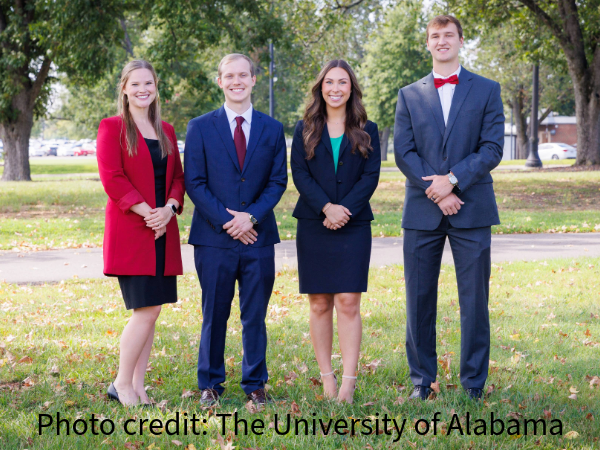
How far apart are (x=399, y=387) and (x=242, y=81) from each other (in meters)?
2.47

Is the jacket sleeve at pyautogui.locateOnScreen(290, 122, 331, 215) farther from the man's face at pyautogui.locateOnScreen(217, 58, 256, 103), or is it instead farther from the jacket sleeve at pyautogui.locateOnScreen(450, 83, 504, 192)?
the jacket sleeve at pyautogui.locateOnScreen(450, 83, 504, 192)

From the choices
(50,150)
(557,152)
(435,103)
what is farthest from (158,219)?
(50,150)

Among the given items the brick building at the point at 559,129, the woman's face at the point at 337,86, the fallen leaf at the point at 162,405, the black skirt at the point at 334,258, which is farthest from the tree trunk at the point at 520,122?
the fallen leaf at the point at 162,405

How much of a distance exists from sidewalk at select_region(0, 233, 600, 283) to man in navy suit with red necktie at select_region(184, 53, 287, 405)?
456 cm

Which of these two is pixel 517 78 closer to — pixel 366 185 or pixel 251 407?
pixel 366 185

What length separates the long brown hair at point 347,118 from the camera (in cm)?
438

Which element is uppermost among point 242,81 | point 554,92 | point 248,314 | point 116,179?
point 554,92

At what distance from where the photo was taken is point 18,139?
76.3 ft

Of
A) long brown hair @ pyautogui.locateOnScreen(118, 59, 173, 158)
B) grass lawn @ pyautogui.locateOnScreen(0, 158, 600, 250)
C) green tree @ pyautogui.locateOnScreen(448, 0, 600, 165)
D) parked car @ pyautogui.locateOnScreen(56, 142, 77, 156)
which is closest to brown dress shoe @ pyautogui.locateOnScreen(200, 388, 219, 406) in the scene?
long brown hair @ pyautogui.locateOnScreen(118, 59, 173, 158)

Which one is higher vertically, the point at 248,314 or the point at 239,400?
the point at 248,314

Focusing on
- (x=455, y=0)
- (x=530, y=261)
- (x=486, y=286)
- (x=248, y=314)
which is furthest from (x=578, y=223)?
(x=455, y=0)

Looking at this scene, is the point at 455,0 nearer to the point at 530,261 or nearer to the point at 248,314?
the point at 530,261

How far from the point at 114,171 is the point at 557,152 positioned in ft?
172

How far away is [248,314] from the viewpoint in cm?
442
